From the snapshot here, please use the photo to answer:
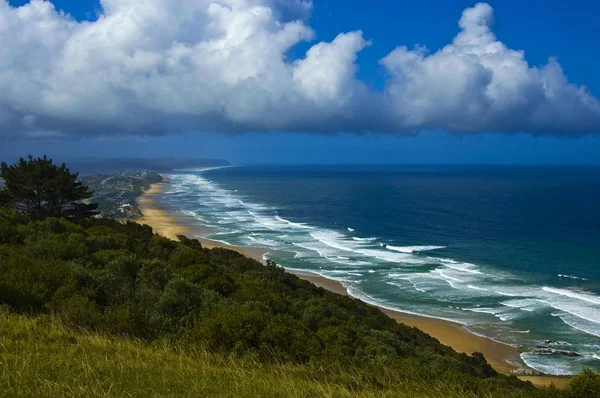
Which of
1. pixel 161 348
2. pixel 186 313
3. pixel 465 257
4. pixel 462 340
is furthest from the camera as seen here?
pixel 465 257

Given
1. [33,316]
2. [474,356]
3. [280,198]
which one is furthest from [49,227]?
[280,198]

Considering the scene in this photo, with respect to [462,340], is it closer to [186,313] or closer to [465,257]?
[186,313]

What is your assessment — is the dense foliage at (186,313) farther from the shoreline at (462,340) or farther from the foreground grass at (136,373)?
the shoreline at (462,340)

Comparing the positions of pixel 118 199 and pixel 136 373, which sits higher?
pixel 136 373

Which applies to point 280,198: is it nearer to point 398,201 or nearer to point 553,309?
point 398,201

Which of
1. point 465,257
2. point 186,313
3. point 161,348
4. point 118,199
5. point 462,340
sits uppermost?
point 161,348

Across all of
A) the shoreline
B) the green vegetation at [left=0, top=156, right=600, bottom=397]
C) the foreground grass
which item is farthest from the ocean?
the foreground grass

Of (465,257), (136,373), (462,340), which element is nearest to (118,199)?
(465,257)

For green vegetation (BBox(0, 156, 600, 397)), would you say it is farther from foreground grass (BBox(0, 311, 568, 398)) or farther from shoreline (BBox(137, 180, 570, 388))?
shoreline (BBox(137, 180, 570, 388))
